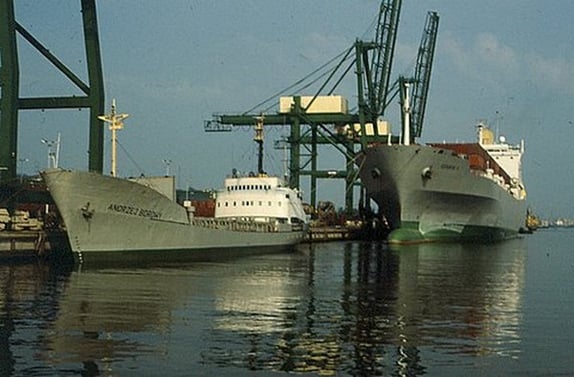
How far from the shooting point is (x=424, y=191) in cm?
6041

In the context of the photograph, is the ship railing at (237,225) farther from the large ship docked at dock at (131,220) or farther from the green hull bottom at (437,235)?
the green hull bottom at (437,235)

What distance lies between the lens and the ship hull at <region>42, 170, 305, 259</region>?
3325 centimetres

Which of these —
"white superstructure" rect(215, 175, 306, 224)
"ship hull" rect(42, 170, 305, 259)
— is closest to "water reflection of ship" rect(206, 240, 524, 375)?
"ship hull" rect(42, 170, 305, 259)

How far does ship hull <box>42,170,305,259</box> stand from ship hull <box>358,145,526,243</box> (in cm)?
2452

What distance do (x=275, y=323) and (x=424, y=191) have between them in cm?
4354

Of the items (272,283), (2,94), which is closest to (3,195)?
(2,94)

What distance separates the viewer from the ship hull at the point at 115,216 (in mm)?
33250

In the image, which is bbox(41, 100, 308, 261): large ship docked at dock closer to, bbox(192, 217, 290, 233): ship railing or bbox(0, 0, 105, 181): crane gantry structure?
bbox(192, 217, 290, 233): ship railing

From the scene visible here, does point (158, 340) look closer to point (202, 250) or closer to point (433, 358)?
point (433, 358)

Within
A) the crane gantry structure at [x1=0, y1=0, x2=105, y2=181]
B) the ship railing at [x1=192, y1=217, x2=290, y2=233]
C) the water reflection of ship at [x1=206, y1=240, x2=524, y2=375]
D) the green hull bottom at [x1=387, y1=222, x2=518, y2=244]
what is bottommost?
the water reflection of ship at [x1=206, y1=240, x2=524, y2=375]

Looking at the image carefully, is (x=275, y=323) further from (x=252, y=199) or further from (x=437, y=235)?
(x=437, y=235)

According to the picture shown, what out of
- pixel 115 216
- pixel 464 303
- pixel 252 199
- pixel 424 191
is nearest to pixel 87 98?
pixel 252 199

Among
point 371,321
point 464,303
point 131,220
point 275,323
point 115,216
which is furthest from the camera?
point 131,220

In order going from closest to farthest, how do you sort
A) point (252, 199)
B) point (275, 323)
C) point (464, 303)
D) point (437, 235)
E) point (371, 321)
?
point (275, 323), point (371, 321), point (464, 303), point (252, 199), point (437, 235)
